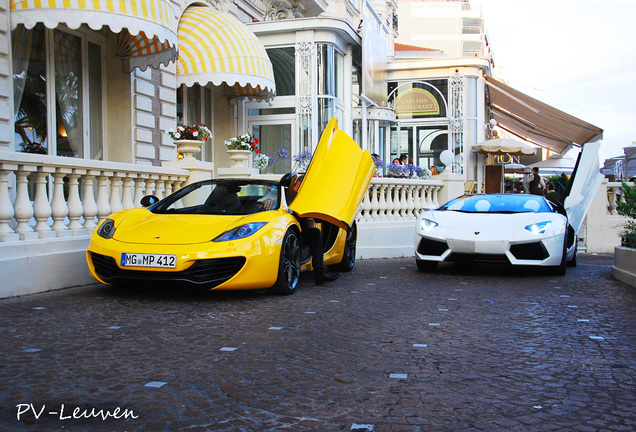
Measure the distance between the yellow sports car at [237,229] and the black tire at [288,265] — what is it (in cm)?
1

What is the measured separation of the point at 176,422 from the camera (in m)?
2.87

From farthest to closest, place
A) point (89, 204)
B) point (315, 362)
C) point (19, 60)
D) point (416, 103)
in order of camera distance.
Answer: point (416, 103) < point (19, 60) < point (89, 204) < point (315, 362)

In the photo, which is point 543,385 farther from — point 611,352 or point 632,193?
point 632,193

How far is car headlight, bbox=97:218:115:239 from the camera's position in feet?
21.0

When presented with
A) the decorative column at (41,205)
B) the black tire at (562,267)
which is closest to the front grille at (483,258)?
the black tire at (562,267)

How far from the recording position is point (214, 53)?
13414mm

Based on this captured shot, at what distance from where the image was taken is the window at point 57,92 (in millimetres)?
10016

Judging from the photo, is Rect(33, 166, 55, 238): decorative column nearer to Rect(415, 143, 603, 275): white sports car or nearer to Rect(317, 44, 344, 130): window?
Rect(415, 143, 603, 275): white sports car

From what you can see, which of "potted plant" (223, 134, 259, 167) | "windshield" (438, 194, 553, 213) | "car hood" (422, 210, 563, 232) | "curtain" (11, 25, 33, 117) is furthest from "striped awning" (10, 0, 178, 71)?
"windshield" (438, 194, 553, 213)

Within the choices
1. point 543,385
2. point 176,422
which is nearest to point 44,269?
point 176,422

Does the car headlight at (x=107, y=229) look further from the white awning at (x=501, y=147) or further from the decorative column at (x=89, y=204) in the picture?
the white awning at (x=501, y=147)

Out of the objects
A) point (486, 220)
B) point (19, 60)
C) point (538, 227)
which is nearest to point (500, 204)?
point (486, 220)

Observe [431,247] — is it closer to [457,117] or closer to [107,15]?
[107,15]

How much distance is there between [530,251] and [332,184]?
2.92m
